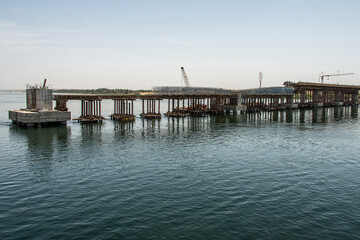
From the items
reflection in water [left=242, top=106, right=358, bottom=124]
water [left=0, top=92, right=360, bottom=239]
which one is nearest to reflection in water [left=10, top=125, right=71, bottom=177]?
water [left=0, top=92, right=360, bottom=239]

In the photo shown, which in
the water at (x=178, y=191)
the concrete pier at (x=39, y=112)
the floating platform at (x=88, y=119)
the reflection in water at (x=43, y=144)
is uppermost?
the concrete pier at (x=39, y=112)

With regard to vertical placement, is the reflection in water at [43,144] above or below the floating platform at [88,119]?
below

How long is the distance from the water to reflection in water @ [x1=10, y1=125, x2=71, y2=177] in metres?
0.15

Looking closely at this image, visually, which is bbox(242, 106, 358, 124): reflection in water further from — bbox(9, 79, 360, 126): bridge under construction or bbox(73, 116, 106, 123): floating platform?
bbox(73, 116, 106, 123): floating platform

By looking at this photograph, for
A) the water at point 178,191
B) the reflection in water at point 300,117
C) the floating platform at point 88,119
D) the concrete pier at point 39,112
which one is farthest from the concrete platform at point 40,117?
the reflection in water at point 300,117

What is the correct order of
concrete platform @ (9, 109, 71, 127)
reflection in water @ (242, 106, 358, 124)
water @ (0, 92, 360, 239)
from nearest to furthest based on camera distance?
water @ (0, 92, 360, 239)
concrete platform @ (9, 109, 71, 127)
reflection in water @ (242, 106, 358, 124)

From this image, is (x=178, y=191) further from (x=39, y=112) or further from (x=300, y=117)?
(x=300, y=117)

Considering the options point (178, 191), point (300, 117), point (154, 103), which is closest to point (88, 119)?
point (154, 103)

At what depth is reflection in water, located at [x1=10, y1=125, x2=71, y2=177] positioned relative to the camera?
3262cm

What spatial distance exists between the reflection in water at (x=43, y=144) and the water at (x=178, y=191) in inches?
6.0

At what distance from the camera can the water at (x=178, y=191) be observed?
18.0 meters

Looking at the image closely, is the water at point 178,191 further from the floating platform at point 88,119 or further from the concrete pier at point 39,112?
the floating platform at point 88,119

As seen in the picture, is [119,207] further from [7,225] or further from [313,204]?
[313,204]

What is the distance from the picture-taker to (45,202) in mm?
22094
